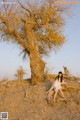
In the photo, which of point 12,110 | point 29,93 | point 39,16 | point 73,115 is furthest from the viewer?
point 39,16

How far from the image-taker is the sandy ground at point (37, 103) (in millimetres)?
19688

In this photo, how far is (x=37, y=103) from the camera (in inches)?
841

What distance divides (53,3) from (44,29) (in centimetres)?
193

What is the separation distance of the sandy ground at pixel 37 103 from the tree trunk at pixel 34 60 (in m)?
0.64

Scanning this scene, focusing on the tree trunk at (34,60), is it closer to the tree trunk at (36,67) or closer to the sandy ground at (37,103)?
the tree trunk at (36,67)

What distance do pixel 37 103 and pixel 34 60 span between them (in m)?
4.07

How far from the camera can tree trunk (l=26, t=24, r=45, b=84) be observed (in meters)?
24.5

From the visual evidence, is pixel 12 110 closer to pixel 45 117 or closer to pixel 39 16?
pixel 45 117

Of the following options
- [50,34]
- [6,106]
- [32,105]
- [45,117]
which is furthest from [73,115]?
[50,34]

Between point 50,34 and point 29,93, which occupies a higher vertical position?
point 50,34

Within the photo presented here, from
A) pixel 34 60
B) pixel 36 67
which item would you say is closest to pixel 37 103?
pixel 36 67

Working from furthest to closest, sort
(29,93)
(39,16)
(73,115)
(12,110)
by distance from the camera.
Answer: (39,16) → (29,93) → (12,110) → (73,115)

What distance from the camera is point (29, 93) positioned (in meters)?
22.5

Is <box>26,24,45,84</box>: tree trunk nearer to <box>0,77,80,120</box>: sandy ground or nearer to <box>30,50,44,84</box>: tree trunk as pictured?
<box>30,50,44,84</box>: tree trunk
